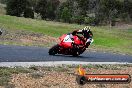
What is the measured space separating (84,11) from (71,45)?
8211 centimetres

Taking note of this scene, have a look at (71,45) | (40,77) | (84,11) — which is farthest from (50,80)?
(84,11)

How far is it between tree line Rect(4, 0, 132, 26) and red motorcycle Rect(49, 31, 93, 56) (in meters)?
67.5

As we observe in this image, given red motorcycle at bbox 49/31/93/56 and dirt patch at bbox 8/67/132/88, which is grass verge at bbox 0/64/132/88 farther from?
red motorcycle at bbox 49/31/93/56

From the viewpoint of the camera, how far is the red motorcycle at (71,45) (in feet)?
69.8

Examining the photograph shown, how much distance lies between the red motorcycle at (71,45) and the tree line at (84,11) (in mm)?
67509

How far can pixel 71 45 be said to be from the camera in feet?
70.6

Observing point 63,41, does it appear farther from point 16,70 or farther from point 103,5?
point 103,5

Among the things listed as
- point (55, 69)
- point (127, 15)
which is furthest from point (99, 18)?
point (55, 69)

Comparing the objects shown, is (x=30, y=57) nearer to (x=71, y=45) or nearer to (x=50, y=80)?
(x=71, y=45)

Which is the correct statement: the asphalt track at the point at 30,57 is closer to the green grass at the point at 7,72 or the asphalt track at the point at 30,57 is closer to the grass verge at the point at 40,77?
the grass verge at the point at 40,77

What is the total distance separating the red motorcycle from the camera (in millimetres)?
21264

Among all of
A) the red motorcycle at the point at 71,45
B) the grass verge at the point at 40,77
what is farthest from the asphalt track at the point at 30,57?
the grass verge at the point at 40,77

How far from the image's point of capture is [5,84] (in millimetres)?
11000

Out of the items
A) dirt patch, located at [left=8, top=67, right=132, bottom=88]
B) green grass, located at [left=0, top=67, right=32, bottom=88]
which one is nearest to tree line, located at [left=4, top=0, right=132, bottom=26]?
dirt patch, located at [left=8, top=67, right=132, bottom=88]
